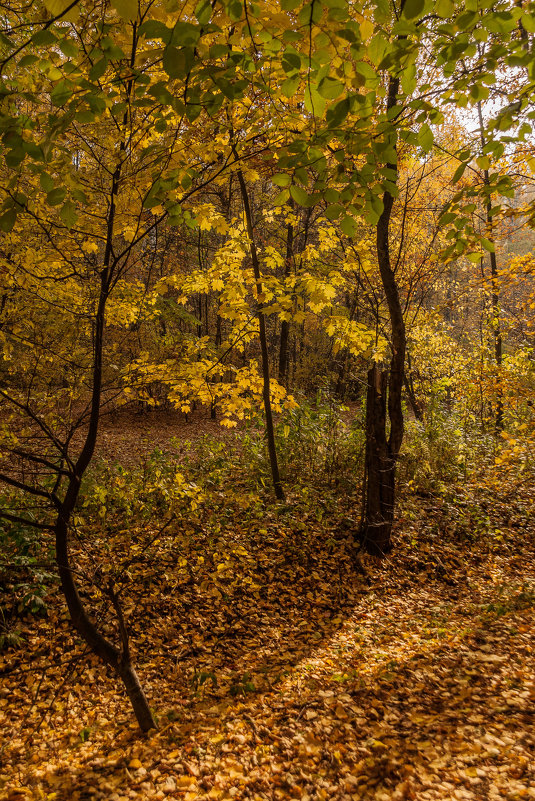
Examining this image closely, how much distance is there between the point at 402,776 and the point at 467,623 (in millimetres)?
2192

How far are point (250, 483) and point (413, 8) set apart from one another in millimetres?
6621

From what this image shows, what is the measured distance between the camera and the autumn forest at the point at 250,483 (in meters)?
1.74

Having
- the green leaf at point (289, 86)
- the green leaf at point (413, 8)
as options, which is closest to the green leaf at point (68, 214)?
the green leaf at point (289, 86)

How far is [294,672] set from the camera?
383 centimetres

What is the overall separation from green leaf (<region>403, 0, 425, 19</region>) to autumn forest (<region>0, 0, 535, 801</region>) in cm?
1

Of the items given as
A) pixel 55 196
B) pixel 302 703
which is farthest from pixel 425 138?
pixel 302 703

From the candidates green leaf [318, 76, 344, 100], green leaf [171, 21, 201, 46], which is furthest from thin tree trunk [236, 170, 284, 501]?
green leaf [171, 21, 201, 46]

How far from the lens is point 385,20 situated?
157cm

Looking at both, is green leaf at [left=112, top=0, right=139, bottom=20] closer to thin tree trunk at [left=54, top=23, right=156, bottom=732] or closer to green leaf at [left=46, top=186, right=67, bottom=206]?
green leaf at [left=46, top=186, right=67, bottom=206]

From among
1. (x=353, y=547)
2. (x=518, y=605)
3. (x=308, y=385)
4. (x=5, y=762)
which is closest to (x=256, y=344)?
(x=308, y=385)

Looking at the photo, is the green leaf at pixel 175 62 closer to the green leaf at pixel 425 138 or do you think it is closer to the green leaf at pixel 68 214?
the green leaf at pixel 68 214

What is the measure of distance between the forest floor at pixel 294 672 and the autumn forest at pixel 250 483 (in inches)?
1.0

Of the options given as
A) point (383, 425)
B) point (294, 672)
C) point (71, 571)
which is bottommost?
point (294, 672)

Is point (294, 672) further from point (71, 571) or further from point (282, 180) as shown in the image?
point (282, 180)
